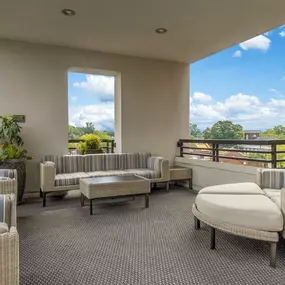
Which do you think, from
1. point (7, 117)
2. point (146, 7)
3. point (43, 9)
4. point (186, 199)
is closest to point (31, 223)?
point (7, 117)

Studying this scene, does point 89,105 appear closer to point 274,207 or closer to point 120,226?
point 120,226

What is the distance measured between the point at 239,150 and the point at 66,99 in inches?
130

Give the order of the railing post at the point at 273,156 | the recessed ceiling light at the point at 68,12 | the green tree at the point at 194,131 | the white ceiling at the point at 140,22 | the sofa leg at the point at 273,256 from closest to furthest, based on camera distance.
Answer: the sofa leg at the point at 273,256 < the white ceiling at the point at 140,22 < the recessed ceiling light at the point at 68,12 < the railing post at the point at 273,156 < the green tree at the point at 194,131

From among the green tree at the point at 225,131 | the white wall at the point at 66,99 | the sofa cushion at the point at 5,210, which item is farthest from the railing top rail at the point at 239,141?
the sofa cushion at the point at 5,210

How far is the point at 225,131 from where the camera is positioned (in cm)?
496

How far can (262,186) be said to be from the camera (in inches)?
126

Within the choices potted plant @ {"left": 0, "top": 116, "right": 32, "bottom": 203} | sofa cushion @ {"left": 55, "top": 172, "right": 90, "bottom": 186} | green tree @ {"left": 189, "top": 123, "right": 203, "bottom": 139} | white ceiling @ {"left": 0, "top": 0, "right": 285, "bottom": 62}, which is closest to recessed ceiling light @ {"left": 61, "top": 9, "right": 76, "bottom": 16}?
white ceiling @ {"left": 0, "top": 0, "right": 285, "bottom": 62}

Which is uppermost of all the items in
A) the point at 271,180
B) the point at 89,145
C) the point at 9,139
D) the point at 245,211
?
the point at 9,139

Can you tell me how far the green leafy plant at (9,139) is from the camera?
4027 millimetres

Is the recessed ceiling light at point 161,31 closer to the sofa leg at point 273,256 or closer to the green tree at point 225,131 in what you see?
the green tree at point 225,131

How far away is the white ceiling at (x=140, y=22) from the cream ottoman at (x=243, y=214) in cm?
238

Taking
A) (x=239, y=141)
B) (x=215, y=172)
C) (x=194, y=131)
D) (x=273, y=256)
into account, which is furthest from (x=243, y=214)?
(x=194, y=131)

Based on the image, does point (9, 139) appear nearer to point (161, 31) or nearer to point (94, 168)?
point (94, 168)

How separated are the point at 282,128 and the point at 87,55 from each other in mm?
3783
